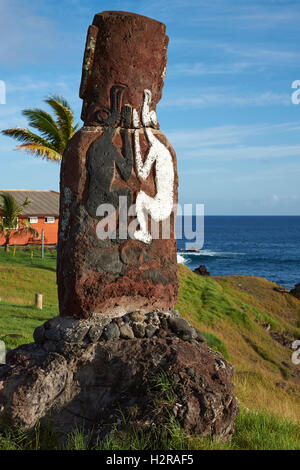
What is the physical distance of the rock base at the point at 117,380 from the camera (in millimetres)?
5191

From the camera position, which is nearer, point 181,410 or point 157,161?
point 181,410

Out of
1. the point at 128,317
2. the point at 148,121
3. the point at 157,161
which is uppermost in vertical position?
the point at 148,121

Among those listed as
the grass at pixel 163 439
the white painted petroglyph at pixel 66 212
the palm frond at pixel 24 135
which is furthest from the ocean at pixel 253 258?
the white painted petroglyph at pixel 66 212

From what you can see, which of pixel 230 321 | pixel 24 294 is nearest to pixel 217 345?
pixel 230 321

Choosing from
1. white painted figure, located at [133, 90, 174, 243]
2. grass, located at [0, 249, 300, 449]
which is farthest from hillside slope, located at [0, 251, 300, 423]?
white painted figure, located at [133, 90, 174, 243]

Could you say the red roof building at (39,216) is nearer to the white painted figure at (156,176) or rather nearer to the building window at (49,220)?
the building window at (49,220)

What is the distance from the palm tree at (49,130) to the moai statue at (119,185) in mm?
12944

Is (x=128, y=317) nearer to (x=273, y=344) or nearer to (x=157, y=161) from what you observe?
(x=157, y=161)

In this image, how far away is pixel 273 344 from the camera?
66.0ft

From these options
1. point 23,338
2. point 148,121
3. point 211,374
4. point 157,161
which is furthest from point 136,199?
point 23,338

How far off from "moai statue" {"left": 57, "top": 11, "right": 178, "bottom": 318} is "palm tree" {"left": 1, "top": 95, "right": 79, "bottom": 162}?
42.5 ft

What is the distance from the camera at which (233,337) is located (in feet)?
62.3

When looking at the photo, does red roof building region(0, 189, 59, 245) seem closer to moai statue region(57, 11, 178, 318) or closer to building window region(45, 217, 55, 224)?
building window region(45, 217, 55, 224)
